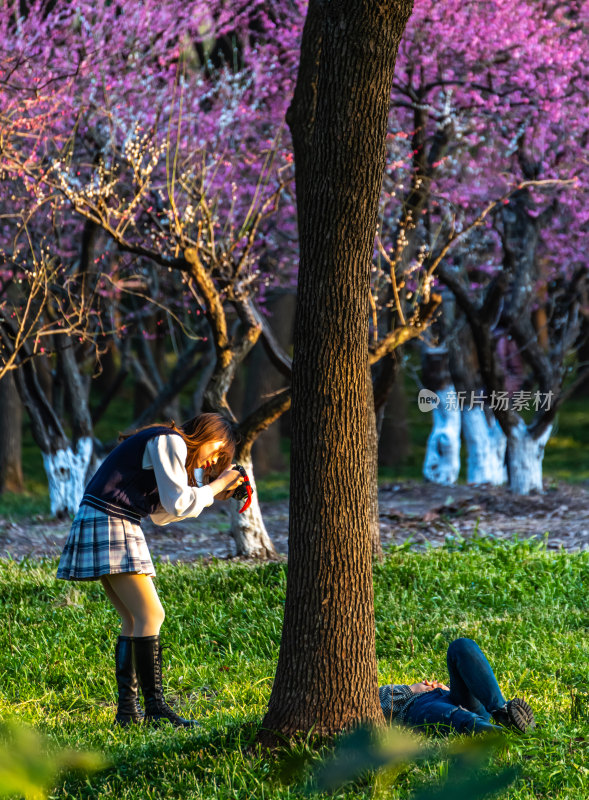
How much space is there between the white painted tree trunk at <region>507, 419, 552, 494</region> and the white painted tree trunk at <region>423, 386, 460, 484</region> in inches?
83.9

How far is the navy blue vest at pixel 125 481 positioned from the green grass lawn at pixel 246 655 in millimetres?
1012

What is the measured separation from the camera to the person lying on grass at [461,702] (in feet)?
12.6

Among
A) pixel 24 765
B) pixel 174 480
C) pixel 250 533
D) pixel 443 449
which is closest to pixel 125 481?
pixel 174 480

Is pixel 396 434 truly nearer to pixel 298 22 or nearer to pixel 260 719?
pixel 298 22

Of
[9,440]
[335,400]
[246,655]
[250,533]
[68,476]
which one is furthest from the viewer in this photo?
[9,440]

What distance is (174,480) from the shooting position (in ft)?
13.3

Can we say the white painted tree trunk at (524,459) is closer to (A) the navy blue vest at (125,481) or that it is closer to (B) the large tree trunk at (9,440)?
(B) the large tree trunk at (9,440)

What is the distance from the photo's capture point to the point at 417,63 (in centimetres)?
1034

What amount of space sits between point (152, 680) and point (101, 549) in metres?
0.70

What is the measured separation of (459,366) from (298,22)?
5.75 m

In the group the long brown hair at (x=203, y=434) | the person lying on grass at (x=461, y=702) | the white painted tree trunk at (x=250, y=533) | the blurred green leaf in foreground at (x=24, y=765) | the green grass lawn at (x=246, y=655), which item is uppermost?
the long brown hair at (x=203, y=434)

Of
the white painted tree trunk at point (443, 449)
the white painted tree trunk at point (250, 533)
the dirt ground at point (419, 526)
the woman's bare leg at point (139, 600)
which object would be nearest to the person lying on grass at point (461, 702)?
the woman's bare leg at point (139, 600)

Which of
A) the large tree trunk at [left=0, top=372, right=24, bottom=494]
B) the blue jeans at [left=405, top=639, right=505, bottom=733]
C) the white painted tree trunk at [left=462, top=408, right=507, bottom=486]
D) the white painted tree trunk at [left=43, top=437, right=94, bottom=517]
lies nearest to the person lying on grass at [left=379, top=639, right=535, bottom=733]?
the blue jeans at [left=405, top=639, right=505, bottom=733]

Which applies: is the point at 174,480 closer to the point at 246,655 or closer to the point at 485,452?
the point at 246,655
